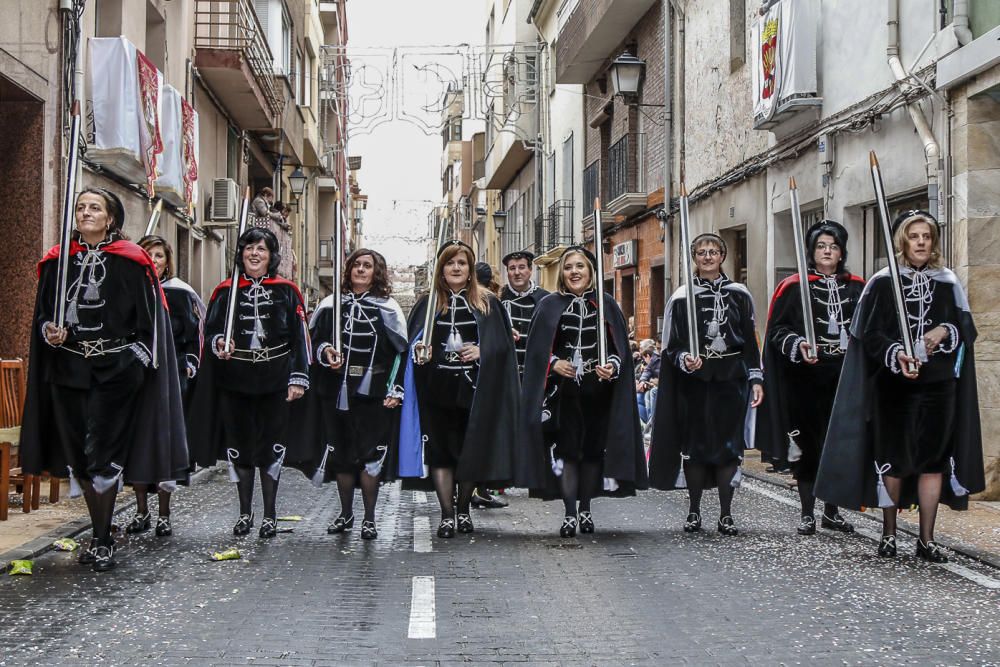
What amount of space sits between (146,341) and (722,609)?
3.45 m

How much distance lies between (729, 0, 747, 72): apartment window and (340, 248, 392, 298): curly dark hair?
Result: 10.5 metres

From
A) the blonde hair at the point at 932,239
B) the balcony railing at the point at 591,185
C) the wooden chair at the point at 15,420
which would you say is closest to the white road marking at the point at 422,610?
the blonde hair at the point at 932,239

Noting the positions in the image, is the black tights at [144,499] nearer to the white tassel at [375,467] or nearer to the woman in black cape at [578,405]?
the white tassel at [375,467]

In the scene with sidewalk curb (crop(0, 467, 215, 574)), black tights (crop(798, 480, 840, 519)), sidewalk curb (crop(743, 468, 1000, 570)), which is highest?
black tights (crop(798, 480, 840, 519))

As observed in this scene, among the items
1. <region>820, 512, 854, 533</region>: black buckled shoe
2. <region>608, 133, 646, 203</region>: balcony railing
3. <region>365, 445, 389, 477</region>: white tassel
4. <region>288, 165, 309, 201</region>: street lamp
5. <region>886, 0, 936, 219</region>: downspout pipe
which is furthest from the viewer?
<region>288, 165, 309, 201</region>: street lamp

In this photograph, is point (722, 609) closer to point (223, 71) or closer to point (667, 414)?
point (667, 414)

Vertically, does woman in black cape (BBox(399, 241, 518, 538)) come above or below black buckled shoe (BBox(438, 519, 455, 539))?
above

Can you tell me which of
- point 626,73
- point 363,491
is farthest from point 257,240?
point 626,73

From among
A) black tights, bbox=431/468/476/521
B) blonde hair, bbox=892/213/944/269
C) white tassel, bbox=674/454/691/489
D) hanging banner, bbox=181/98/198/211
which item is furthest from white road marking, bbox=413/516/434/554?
hanging banner, bbox=181/98/198/211

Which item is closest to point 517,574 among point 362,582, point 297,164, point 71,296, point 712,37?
point 362,582

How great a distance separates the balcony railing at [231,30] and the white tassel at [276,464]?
13.0 meters

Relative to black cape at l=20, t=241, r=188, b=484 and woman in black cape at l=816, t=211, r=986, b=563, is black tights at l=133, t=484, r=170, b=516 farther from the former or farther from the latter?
woman in black cape at l=816, t=211, r=986, b=563

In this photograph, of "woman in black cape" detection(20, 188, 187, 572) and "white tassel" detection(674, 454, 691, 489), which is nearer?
"woman in black cape" detection(20, 188, 187, 572)

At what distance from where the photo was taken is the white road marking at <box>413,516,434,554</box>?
26.5 ft
